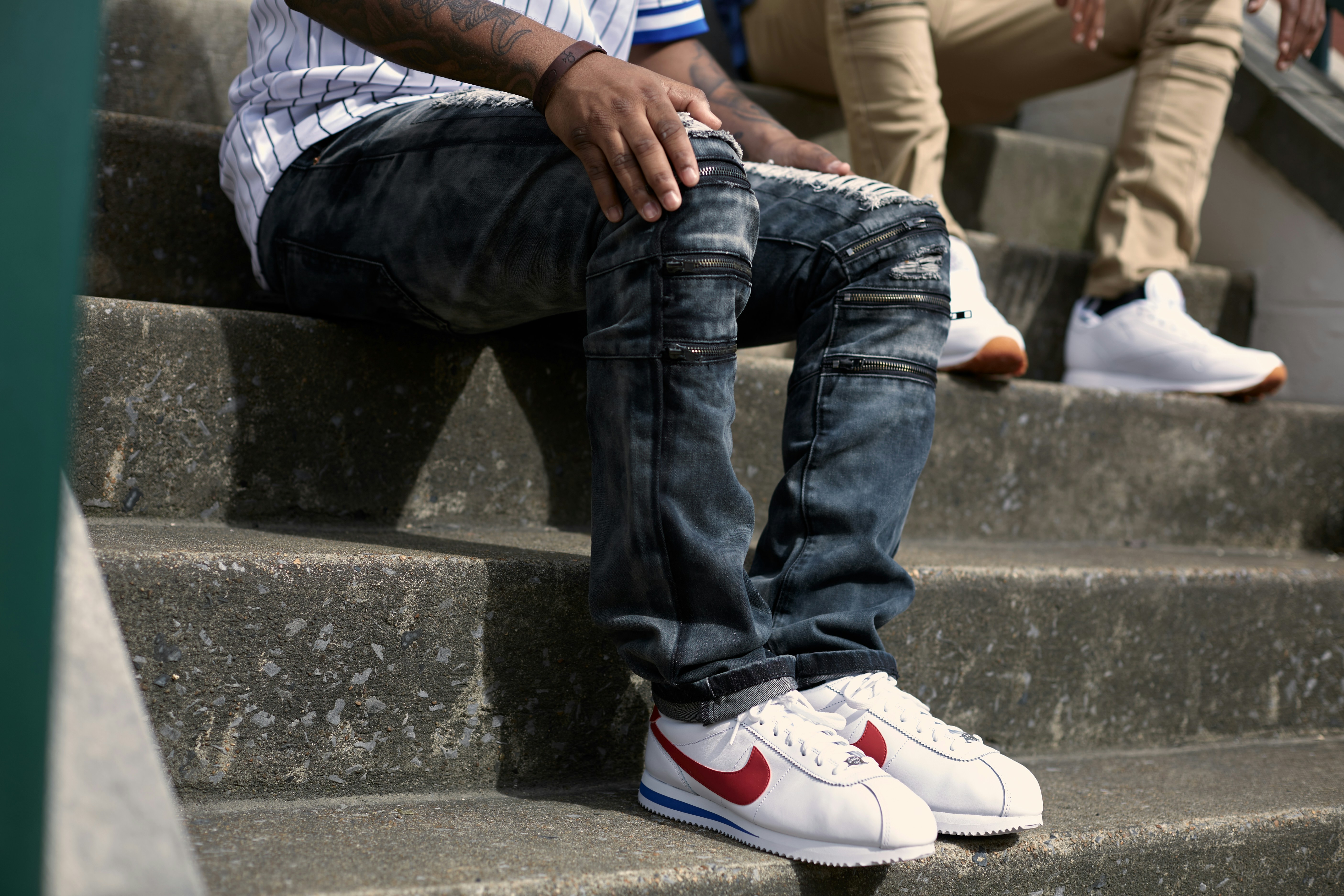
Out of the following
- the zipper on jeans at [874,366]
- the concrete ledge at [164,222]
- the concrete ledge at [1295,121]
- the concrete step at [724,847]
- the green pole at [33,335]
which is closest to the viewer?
the green pole at [33,335]

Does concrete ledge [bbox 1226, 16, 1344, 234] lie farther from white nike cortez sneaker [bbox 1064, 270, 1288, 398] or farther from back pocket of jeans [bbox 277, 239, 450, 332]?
back pocket of jeans [bbox 277, 239, 450, 332]

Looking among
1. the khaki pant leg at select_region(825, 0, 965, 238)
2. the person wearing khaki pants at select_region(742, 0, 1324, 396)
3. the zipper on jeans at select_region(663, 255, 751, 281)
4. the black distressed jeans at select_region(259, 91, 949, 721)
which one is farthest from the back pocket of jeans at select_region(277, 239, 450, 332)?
the khaki pant leg at select_region(825, 0, 965, 238)

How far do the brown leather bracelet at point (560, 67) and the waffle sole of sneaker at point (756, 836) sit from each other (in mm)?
583

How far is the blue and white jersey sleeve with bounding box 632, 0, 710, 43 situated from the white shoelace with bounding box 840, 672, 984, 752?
33.0 inches

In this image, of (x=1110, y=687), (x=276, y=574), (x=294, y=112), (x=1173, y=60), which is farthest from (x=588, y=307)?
(x=1173, y=60)

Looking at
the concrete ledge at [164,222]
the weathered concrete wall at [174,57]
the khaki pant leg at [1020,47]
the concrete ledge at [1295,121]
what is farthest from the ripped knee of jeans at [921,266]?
the concrete ledge at [1295,121]

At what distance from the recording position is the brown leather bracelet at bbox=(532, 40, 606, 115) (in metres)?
0.78

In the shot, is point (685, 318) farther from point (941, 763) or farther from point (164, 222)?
point (164, 222)

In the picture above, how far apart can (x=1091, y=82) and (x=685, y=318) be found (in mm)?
1528

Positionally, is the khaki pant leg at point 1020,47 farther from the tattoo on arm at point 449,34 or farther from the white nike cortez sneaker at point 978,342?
the tattoo on arm at point 449,34

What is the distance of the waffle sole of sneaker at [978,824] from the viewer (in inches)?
31.5

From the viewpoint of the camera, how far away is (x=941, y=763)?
803 millimetres

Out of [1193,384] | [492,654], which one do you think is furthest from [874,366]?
[1193,384]

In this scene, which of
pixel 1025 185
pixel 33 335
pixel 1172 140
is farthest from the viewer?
pixel 1025 185
